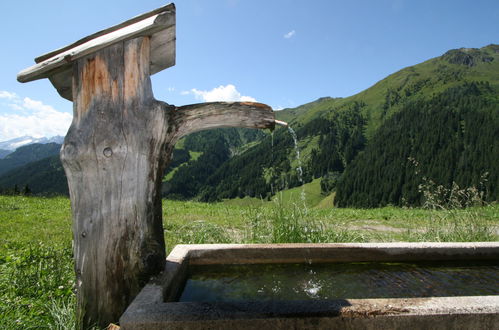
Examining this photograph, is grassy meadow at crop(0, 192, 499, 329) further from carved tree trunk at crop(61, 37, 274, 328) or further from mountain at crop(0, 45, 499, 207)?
mountain at crop(0, 45, 499, 207)

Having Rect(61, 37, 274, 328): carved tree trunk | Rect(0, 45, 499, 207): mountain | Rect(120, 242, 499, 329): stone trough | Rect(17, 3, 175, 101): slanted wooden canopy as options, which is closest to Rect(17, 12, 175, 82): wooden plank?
Rect(17, 3, 175, 101): slanted wooden canopy

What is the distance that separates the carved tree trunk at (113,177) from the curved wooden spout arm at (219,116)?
0.63 ft

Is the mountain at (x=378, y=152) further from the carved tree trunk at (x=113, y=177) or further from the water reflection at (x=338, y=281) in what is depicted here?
the carved tree trunk at (x=113, y=177)

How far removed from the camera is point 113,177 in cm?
244

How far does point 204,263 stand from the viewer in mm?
3363

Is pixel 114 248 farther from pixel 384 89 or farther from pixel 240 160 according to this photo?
pixel 384 89

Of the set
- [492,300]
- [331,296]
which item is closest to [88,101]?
[331,296]

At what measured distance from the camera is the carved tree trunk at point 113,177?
7.91ft

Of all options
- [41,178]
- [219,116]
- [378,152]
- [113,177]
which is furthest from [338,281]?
[41,178]

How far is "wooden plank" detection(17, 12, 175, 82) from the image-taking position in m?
2.39

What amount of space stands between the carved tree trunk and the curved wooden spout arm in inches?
7.6

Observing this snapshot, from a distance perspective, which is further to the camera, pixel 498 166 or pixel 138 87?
pixel 498 166

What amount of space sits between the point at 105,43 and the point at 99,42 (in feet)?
0.19

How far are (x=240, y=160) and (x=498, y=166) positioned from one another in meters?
99.4
